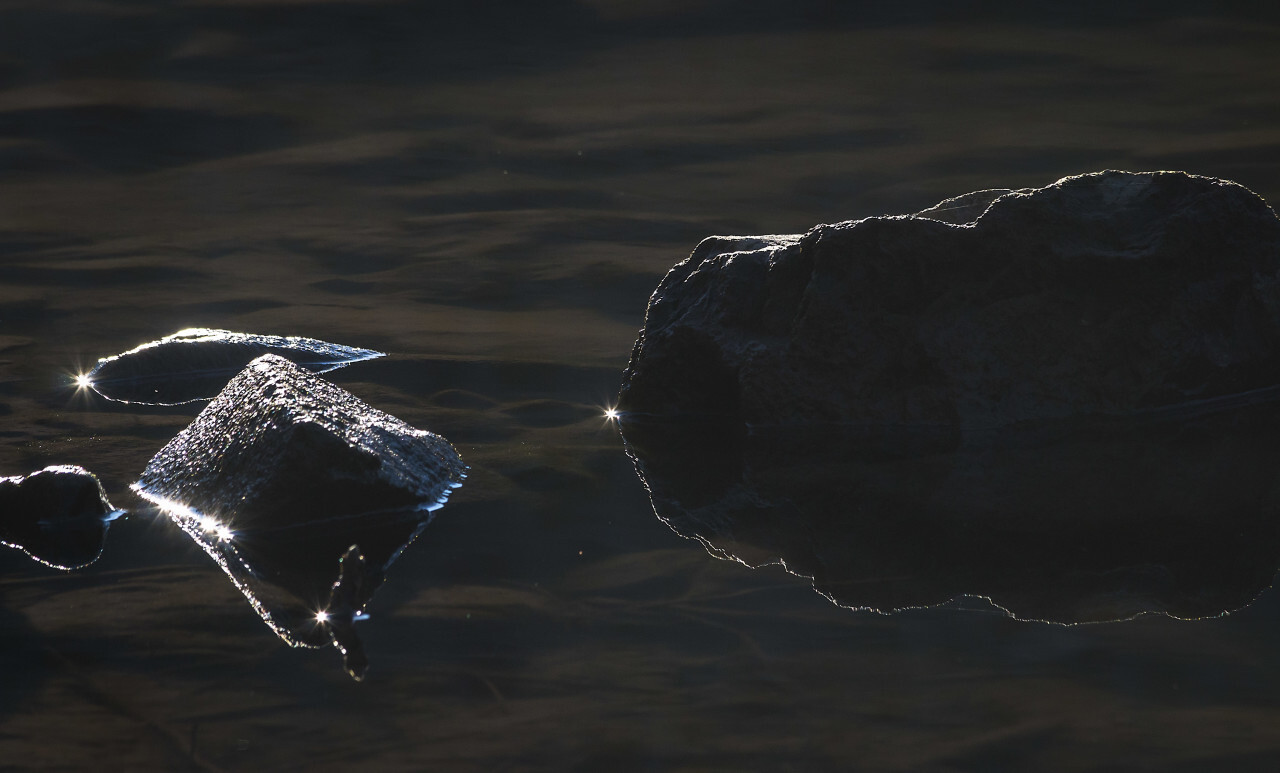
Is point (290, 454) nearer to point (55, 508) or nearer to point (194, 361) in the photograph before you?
point (55, 508)

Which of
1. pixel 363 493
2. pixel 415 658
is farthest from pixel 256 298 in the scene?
pixel 415 658

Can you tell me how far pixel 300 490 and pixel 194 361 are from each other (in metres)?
1.43

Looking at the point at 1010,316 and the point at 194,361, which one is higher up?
the point at 1010,316

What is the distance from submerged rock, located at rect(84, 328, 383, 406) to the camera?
10.9ft

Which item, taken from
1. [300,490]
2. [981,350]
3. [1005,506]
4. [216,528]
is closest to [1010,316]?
[981,350]

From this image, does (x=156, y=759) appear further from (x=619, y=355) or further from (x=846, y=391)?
(x=619, y=355)

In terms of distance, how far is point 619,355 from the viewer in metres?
3.49

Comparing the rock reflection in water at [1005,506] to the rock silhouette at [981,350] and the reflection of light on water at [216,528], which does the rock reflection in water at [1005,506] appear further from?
the reflection of light on water at [216,528]

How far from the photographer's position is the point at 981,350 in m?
2.92

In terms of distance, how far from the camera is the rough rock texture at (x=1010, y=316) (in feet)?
9.62

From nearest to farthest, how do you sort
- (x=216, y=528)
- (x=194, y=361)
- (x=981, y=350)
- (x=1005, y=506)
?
(x=216, y=528) → (x=1005, y=506) → (x=981, y=350) → (x=194, y=361)

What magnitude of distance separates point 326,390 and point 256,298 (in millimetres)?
1910

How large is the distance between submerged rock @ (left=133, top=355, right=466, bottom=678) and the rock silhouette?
534 mm

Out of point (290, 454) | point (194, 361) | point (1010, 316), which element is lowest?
point (194, 361)
